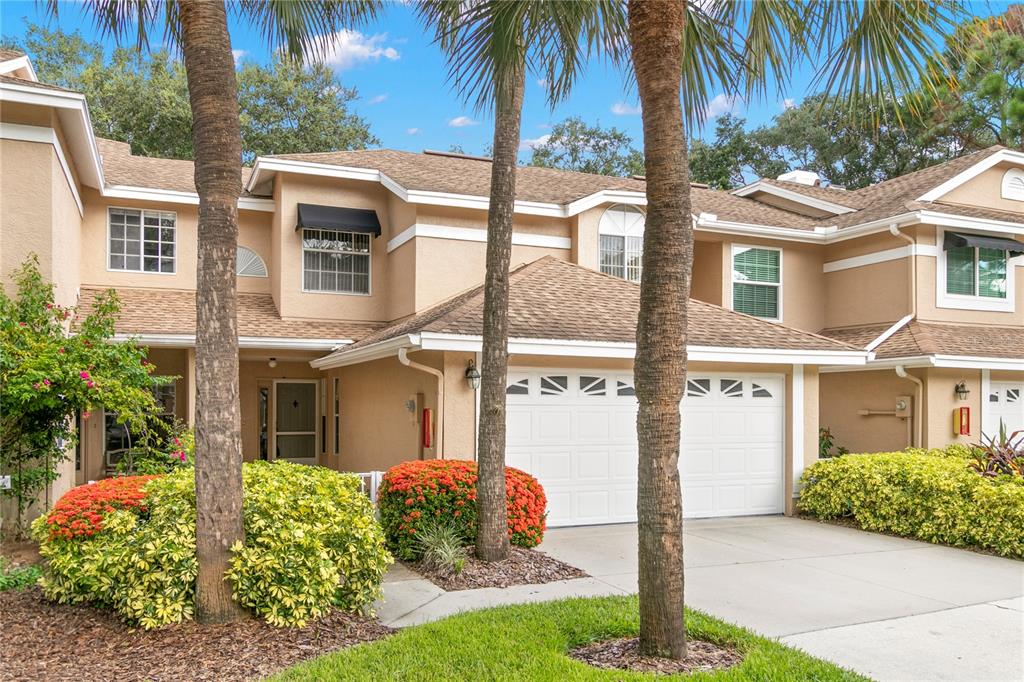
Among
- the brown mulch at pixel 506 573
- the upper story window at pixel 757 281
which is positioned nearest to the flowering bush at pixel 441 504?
the brown mulch at pixel 506 573

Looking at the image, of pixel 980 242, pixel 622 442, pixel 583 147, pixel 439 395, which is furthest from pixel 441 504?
pixel 583 147

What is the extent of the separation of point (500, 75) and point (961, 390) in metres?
12.2

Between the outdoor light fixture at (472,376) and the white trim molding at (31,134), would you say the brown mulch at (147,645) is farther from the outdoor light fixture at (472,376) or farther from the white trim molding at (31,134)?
the white trim molding at (31,134)

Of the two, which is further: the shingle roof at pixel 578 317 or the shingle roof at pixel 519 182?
the shingle roof at pixel 519 182

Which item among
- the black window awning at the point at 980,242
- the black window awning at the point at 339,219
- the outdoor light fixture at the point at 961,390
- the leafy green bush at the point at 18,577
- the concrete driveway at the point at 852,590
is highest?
the black window awning at the point at 339,219

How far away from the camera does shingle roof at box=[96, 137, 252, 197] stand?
50.1 feet

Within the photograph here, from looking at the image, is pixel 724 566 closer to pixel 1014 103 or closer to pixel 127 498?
pixel 127 498

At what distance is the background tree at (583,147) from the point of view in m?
37.3

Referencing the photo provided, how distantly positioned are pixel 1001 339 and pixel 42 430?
16873 mm

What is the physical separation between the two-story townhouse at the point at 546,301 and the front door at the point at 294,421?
0.06 meters

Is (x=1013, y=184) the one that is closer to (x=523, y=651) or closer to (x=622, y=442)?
(x=622, y=442)

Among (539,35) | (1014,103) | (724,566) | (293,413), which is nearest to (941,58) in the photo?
(539,35)

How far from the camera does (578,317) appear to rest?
11820 mm

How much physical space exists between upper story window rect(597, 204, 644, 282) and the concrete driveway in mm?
5990
